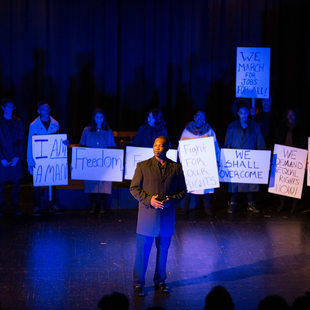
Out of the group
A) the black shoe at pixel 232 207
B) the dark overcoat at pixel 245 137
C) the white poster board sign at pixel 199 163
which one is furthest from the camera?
the black shoe at pixel 232 207

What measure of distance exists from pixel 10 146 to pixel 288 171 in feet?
13.2

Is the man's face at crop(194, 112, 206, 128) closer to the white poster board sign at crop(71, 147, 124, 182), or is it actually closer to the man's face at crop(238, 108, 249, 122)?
the man's face at crop(238, 108, 249, 122)

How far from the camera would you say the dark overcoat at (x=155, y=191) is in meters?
4.84

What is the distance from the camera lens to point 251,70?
28.4 ft

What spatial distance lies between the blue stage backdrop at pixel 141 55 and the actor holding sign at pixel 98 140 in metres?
1.83

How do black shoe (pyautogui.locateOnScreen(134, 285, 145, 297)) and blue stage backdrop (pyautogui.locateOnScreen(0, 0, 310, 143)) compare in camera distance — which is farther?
blue stage backdrop (pyautogui.locateOnScreen(0, 0, 310, 143))

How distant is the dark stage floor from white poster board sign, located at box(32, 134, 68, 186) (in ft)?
1.79

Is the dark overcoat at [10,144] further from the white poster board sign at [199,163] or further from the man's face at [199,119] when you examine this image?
the man's face at [199,119]

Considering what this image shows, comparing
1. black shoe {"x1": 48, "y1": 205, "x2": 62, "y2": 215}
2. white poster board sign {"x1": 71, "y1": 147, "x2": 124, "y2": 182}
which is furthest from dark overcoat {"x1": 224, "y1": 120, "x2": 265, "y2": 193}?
black shoe {"x1": 48, "y1": 205, "x2": 62, "y2": 215}

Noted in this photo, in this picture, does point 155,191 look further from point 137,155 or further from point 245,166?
point 245,166

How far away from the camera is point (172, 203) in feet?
15.9

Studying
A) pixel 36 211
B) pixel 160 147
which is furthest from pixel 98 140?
pixel 160 147

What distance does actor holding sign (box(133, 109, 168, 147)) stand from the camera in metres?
7.53

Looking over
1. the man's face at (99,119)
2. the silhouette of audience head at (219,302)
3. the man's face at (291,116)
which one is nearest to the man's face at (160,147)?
the silhouette of audience head at (219,302)
